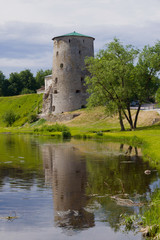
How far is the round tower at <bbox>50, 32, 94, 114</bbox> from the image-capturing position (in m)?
75.9

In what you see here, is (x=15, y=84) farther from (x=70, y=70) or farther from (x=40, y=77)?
(x=70, y=70)

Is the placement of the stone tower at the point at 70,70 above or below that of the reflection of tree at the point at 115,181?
above

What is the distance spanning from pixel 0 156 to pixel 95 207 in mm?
16160

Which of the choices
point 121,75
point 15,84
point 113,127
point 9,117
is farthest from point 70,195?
point 15,84

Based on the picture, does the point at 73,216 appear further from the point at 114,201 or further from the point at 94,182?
the point at 94,182

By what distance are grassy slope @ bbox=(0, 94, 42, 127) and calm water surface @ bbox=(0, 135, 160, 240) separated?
58343mm

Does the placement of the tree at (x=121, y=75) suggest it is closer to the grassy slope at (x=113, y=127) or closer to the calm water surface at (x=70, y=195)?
the grassy slope at (x=113, y=127)

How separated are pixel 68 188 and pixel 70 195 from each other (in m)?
1.40

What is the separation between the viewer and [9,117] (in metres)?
81.9

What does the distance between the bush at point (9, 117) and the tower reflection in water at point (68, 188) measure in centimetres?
5553

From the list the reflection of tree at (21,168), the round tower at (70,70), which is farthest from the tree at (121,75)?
the round tower at (70,70)

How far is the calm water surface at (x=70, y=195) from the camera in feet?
33.7

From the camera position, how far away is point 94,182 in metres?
16.7

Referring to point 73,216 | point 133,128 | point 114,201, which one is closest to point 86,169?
point 114,201
